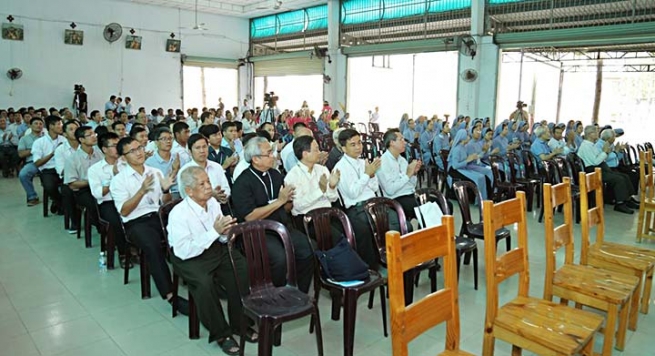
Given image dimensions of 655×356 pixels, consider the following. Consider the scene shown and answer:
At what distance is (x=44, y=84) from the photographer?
1309cm


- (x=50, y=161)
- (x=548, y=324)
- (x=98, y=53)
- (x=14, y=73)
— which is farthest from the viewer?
(x=98, y=53)

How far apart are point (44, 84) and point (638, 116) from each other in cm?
1778

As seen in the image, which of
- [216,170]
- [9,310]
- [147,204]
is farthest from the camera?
[216,170]

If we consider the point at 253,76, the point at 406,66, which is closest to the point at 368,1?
the point at 406,66

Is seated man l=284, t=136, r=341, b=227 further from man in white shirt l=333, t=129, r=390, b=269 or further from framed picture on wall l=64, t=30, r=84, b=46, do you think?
framed picture on wall l=64, t=30, r=84, b=46

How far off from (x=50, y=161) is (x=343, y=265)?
440cm

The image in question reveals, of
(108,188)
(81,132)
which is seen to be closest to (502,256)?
(108,188)

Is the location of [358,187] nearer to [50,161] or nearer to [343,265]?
[343,265]

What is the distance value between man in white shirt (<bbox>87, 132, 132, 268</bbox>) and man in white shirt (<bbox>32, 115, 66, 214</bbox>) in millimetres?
1788

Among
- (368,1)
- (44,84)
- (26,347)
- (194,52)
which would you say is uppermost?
(368,1)

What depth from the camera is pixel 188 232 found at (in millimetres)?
2631

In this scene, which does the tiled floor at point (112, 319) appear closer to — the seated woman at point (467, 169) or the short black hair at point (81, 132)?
the short black hair at point (81, 132)

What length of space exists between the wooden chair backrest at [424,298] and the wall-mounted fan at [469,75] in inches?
361

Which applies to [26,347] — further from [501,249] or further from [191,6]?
[191,6]
